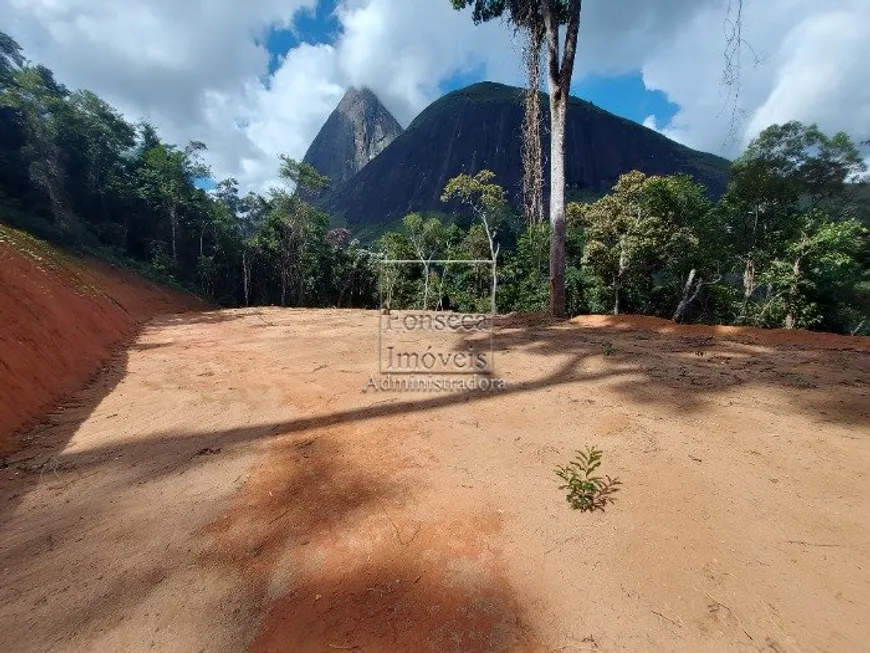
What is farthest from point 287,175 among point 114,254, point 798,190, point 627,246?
point 798,190

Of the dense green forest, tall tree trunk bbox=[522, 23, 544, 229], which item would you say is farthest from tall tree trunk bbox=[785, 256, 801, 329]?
tall tree trunk bbox=[522, 23, 544, 229]

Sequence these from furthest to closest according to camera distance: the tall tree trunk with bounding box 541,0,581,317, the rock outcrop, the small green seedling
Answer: the rock outcrop
the tall tree trunk with bounding box 541,0,581,317
the small green seedling

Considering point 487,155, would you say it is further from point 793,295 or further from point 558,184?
point 558,184

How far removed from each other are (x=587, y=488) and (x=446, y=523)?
2.93ft

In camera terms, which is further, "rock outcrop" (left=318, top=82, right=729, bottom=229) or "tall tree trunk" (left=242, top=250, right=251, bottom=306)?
"rock outcrop" (left=318, top=82, right=729, bottom=229)

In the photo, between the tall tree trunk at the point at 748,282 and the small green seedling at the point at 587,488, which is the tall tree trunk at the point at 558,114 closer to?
the tall tree trunk at the point at 748,282

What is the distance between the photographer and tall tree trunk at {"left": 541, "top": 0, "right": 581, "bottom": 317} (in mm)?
10227

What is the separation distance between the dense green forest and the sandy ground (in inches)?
393

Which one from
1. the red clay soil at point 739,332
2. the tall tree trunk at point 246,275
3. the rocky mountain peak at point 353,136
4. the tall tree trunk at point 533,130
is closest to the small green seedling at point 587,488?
the red clay soil at point 739,332

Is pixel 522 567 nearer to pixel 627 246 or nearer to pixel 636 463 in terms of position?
pixel 636 463

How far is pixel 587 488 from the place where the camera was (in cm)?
250

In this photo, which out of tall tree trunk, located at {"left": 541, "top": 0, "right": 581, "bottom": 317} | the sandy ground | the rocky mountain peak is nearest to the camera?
the sandy ground

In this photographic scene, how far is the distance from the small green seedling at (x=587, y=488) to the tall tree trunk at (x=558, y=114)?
9.00 metres

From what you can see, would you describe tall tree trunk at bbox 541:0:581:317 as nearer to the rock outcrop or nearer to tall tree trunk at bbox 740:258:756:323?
tall tree trunk at bbox 740:258:756:323
